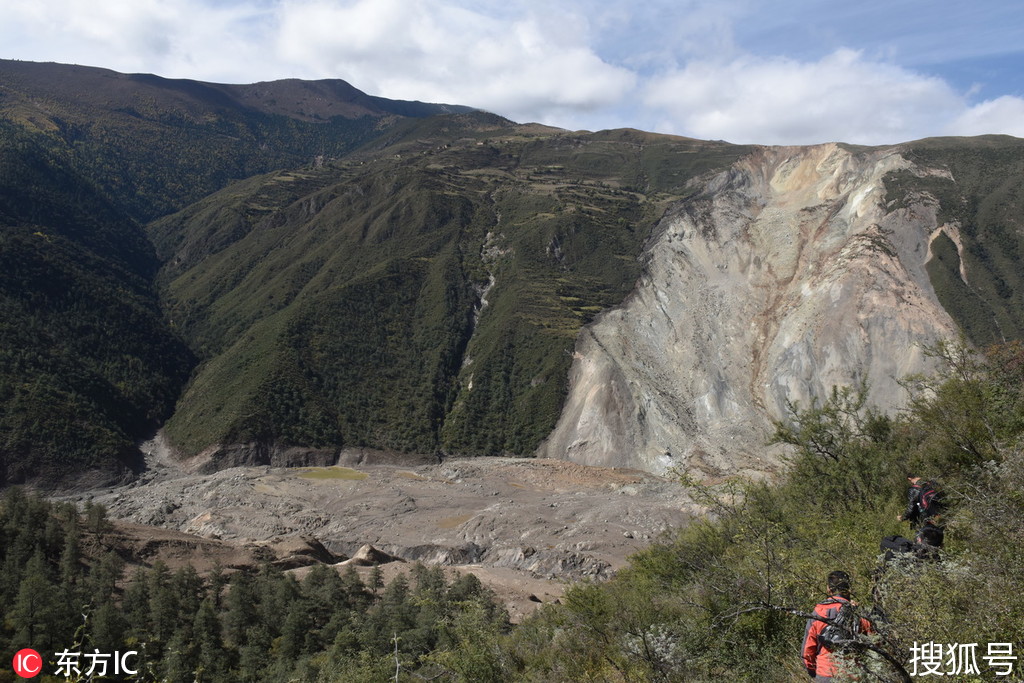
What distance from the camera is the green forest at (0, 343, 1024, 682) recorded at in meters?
7.13

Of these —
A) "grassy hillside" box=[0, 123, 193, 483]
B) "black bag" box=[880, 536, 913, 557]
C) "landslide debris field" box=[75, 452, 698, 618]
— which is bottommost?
"landslide debris field" box=[75, 452, 698, 618]

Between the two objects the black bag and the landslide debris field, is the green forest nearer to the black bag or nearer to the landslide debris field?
the black bag

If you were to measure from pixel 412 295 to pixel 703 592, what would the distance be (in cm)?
7504

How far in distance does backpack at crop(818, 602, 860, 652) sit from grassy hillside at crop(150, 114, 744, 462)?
190ft

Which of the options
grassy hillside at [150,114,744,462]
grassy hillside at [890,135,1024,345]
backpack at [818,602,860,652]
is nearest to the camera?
backpack at [818,602,860,652]

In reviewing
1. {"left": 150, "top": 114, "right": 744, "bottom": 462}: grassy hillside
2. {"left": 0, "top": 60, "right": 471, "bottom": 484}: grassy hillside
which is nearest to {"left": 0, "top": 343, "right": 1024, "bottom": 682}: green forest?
{"left": 0, "top": 60, "right": 471, "bottom": 484}: grassy hillside

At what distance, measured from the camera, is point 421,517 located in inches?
1893

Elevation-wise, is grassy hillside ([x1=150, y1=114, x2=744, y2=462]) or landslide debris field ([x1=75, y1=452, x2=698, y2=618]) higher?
grassy hillside ([x1=150, y1=114, x2=744, y2=462])

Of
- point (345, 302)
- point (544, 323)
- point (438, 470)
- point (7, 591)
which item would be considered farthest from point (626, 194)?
point (7, 591)

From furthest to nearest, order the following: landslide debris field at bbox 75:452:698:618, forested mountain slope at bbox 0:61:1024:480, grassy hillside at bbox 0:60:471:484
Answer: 1. forested mountain slope at bbox 0:61:1024:480
2. grassy hillside at bbox 0:60:471:484
3. landslide debris field at bbox 75:452:698:618

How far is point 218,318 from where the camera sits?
298 feet

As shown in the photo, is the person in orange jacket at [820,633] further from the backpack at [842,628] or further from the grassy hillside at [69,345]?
the grassy hillside at [69,345]

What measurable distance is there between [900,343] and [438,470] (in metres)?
46.3

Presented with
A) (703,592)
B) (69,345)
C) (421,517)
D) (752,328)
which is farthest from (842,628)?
(69,345)
